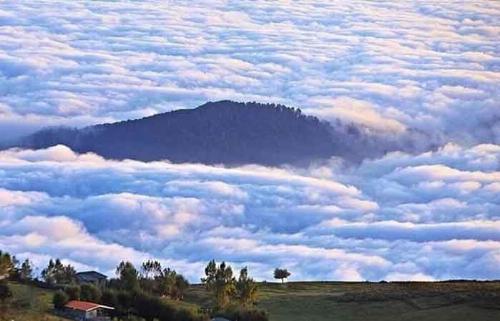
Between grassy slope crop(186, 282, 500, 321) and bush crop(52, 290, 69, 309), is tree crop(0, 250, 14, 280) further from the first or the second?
grassy slope crop(186, 282, 500, 321)

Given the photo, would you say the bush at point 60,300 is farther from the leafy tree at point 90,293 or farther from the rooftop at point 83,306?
A: the leafy tree at point 90,293

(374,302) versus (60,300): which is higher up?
(374,302)

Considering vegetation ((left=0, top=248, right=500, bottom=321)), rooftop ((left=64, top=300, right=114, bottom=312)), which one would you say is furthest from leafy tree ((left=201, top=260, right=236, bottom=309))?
rooftop ((left=64, top=300, right=114, bottom=312))

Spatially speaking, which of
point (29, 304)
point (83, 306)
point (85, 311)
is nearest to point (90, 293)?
point (83, 306)

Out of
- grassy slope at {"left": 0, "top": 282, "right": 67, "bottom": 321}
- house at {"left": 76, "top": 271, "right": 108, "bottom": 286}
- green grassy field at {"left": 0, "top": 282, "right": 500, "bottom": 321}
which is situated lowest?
grassy slope at {"left": 0, "top": 282, "right": 67, "bottom": 321}

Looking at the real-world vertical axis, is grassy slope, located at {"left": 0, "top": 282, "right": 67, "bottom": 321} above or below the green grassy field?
below

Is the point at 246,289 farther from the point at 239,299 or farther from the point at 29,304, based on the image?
the point at 29,304
